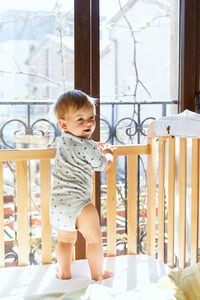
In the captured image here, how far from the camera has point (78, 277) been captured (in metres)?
1.46

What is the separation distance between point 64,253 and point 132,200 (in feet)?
1.28

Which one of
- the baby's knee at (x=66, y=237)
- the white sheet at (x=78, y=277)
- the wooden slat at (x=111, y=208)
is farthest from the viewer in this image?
the wooden slat at (x=111, y=208)

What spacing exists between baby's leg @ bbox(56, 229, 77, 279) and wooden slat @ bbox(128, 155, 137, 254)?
0.31 meters

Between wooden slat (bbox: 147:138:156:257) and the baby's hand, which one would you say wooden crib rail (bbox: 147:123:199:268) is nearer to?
wooden slat (bbox: 147:138:156:257)

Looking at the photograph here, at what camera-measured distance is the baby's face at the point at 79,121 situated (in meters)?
1.43

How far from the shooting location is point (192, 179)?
1.56 meters

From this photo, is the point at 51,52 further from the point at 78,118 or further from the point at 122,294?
the point at 122,294

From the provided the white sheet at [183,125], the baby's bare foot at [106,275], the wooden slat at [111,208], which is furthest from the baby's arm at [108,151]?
the baby's bare foot at [106,275]

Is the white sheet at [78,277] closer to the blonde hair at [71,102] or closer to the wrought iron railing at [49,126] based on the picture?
the wrought iron railing at [49,126]

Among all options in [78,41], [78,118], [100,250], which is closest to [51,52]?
[78,41]

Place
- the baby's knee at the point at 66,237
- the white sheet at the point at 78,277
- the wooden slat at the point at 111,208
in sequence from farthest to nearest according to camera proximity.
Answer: the wooden slat at the point at 111,208, the baby's knee at the point at 66,237, the white sheet at the point at 78,277

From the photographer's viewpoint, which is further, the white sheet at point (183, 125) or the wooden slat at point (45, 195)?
the wooden slat at point (45, 195)

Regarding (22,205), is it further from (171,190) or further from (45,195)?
(171,190)

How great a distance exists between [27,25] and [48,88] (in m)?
0.27
